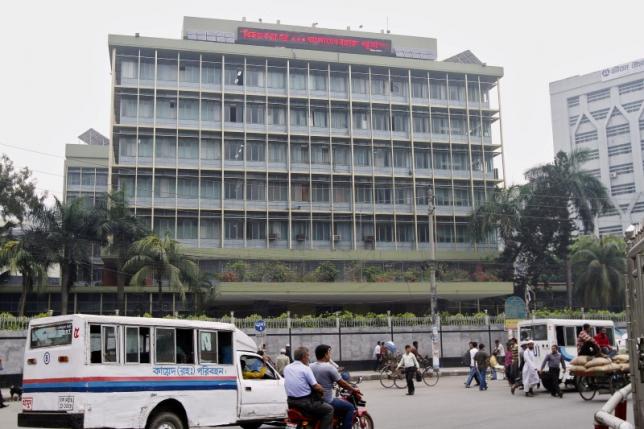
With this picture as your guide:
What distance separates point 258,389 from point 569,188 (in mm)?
44914

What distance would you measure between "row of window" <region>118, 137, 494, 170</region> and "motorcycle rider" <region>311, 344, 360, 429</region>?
153 feet

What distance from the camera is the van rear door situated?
13766 mm

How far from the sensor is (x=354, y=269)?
5350 cm

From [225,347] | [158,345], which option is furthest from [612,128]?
[158,345]

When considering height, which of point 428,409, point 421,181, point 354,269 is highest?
point 421,181

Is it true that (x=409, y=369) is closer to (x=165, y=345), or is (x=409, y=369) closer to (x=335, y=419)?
(x=165, y=345)

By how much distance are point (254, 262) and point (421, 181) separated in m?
16.0

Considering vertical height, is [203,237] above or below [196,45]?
below

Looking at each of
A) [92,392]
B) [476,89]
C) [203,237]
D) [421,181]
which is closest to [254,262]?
[203,237]

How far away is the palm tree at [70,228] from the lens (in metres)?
42.0

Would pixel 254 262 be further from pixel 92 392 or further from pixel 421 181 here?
pixel 92 392

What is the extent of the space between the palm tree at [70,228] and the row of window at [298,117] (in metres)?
14.3

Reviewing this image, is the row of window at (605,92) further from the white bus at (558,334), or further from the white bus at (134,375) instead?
the white bus at (134,375)

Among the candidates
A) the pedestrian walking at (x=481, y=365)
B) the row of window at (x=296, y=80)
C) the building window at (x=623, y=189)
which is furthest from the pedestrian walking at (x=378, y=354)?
the building window at (x=623, y=189)
